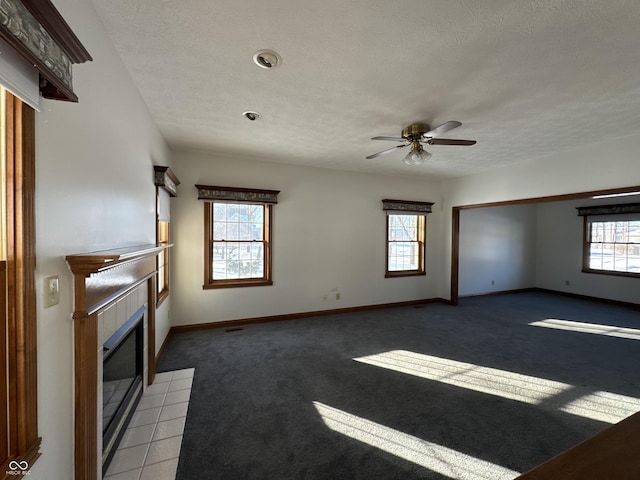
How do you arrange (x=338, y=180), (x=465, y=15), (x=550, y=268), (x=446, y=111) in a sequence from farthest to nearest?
1. (x=550, y=268)
2. (x=338, y=180)
3. (x=446, y=111)
4. (x=465, y=15)

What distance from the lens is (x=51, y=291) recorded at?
1110mm

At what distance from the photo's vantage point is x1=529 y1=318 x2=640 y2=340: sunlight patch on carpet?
13.3 feet

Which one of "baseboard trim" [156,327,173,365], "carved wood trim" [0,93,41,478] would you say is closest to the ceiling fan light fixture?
"carved wood trim" [0,93,41,478]

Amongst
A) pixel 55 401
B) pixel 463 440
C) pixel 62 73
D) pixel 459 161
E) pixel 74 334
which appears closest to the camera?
pixel 62 73

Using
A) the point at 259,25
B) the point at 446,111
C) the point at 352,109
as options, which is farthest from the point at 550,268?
the point at 259,25

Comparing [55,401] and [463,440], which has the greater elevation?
[55,401]

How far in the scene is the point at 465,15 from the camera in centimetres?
148

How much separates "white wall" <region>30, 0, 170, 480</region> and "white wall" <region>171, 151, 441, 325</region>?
2.08 metres

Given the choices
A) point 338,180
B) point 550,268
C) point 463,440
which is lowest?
point 463,440

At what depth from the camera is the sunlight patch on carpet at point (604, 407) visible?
7.14ft

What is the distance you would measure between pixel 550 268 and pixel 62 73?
31.3 ft

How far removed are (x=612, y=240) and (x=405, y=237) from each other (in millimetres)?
4878

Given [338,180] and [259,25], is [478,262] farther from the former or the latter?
[259,25]

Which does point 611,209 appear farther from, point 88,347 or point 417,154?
point 88,347
